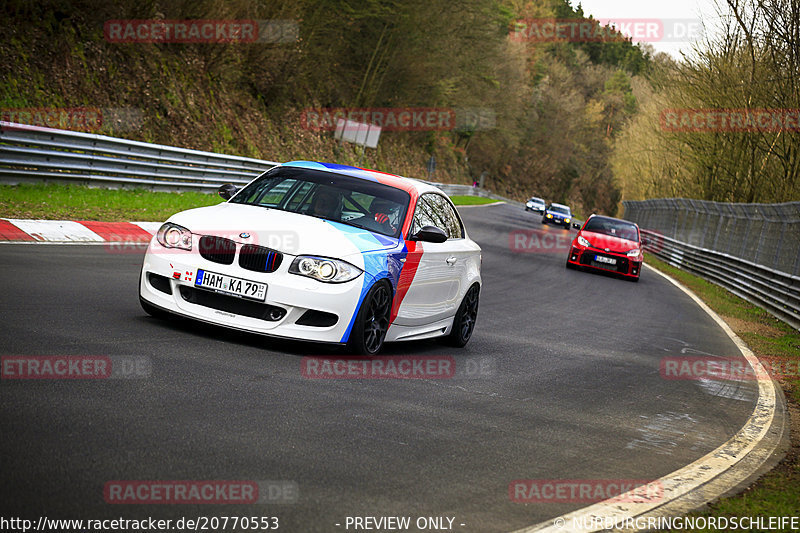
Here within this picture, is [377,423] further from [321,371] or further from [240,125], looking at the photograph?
[240,125]

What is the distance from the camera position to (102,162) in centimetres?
1833

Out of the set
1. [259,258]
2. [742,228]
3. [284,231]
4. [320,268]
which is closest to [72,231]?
[284,231]

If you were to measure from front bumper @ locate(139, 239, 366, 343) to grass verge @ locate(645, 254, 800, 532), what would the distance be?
3093 mm

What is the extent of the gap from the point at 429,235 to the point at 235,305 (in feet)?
6.38

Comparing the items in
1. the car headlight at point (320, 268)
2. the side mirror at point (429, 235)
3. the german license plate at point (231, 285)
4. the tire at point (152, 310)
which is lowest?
the tire at point (152, 310)

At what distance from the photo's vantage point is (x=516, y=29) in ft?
378

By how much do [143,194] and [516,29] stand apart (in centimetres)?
10178

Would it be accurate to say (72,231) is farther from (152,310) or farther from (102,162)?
(152,310)

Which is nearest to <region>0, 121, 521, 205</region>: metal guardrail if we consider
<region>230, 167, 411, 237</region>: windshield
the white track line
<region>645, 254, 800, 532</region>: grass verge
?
the white track line

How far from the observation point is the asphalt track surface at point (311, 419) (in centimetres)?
409

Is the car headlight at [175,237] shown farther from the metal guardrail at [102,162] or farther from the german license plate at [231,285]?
the metal guardrail at [102,162]

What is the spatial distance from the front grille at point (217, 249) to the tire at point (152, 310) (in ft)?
2.23

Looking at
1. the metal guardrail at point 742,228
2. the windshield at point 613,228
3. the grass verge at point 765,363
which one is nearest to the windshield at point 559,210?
the metal guardrail at point 742,228

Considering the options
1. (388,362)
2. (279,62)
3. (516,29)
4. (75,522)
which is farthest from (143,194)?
(516,29)
